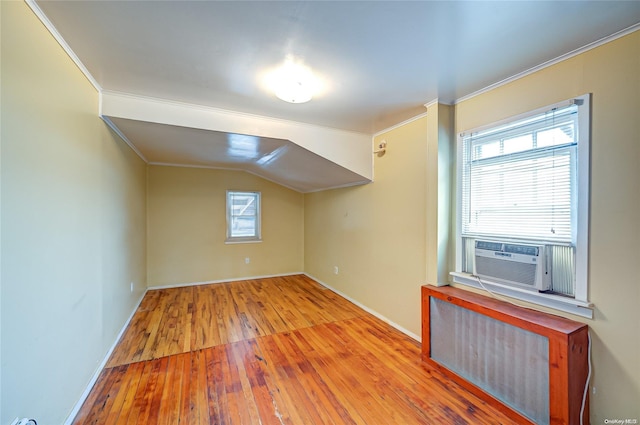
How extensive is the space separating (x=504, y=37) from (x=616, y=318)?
69.8 inches

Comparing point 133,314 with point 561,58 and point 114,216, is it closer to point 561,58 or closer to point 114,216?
point 114,216

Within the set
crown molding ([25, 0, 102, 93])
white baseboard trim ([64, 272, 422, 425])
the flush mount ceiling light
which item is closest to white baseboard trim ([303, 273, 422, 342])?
white baseboard trim ([64, 272, 422, 425])

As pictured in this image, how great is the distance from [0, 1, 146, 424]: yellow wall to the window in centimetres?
275

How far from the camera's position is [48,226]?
1422mm

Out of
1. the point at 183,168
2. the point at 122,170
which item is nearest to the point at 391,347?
the point at 122,170

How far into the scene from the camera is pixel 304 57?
170 centimetres

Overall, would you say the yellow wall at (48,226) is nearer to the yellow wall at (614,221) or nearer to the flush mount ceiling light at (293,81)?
the flush mount ceiling light at (293,81)

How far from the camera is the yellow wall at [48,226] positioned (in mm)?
1140

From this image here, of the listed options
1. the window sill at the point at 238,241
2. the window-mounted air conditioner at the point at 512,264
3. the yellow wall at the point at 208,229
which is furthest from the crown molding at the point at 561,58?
the window sill at the point at 238,241

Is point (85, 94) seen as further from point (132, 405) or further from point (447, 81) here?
point (447, 81)

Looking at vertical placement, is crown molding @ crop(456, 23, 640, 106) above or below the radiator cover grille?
above

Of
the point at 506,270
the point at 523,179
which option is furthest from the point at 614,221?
the point at 506,270

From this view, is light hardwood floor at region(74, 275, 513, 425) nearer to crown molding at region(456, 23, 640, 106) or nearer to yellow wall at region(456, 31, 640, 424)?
yellow wall at region(456, 31, 640, 424)

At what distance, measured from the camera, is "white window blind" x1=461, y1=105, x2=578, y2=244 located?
172cm
